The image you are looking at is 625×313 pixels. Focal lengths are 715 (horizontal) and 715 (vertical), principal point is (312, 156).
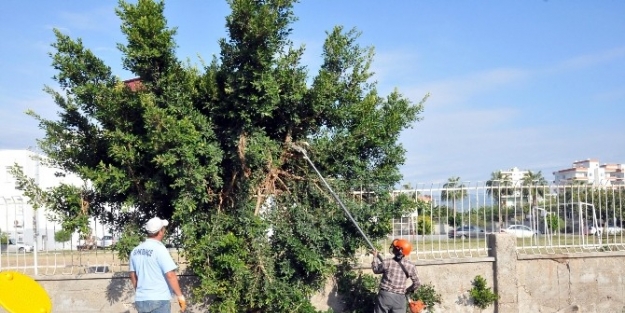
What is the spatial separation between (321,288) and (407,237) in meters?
1.46

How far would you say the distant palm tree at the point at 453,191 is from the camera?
9648mm

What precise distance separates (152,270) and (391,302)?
9.58 feet

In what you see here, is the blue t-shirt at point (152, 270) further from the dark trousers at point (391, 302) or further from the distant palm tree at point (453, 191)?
the distant palm tree at point (453, 191)

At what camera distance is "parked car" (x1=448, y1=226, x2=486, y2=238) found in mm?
9812

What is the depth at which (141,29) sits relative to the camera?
7434 millimetres

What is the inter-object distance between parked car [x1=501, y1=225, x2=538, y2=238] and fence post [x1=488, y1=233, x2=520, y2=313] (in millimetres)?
175

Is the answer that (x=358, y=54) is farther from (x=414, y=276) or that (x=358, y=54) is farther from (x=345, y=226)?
(x=414, y=276)

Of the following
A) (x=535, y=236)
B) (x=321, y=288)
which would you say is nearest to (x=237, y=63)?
(x=321, y=288)

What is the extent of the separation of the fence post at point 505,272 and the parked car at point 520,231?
175 mm

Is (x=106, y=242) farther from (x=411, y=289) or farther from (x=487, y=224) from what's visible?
(x=487, y=224)

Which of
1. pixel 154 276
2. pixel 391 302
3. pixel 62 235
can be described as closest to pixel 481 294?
pixel 391 302

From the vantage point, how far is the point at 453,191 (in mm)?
9656

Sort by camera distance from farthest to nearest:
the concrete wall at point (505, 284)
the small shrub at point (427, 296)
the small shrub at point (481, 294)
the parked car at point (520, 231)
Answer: the parked car at point (520, 231) → the small shrub at point (481, 294) → the small shrub at point (427, 296) → the concrete wall at point (505, 284)

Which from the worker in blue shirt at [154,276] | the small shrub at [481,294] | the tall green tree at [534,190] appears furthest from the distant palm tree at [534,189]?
the worker in blue shirt at [154,276]
